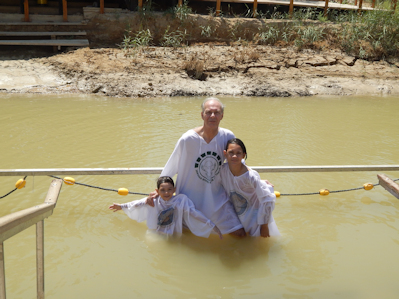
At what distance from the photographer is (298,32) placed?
44.1 feet

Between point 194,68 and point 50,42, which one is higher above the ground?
point 50,42

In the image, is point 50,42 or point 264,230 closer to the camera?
point 264,230

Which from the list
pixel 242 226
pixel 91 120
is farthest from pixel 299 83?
pixel 242 226

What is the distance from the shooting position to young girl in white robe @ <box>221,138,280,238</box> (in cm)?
327

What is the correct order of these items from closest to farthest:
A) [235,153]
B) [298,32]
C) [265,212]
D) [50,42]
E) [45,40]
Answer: [235,153] → [265,212] → [50,42] → [45,40] → [298,32]

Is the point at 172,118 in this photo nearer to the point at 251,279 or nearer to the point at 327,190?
the point at 327,190

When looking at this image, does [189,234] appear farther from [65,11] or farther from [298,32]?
[298,32]

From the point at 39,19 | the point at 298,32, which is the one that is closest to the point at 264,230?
the point at 298,32

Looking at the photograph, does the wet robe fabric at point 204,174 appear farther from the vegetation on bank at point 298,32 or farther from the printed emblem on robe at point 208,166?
the vegetation on bank at point 298,32

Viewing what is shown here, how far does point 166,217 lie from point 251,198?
0.76m

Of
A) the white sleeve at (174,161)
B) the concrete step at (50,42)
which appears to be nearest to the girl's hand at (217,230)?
the white sleeve at (174,161)

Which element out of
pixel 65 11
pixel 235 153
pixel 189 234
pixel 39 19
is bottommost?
pixel 189 234

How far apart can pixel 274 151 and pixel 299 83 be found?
220 inches

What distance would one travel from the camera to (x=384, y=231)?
3.83 metres
